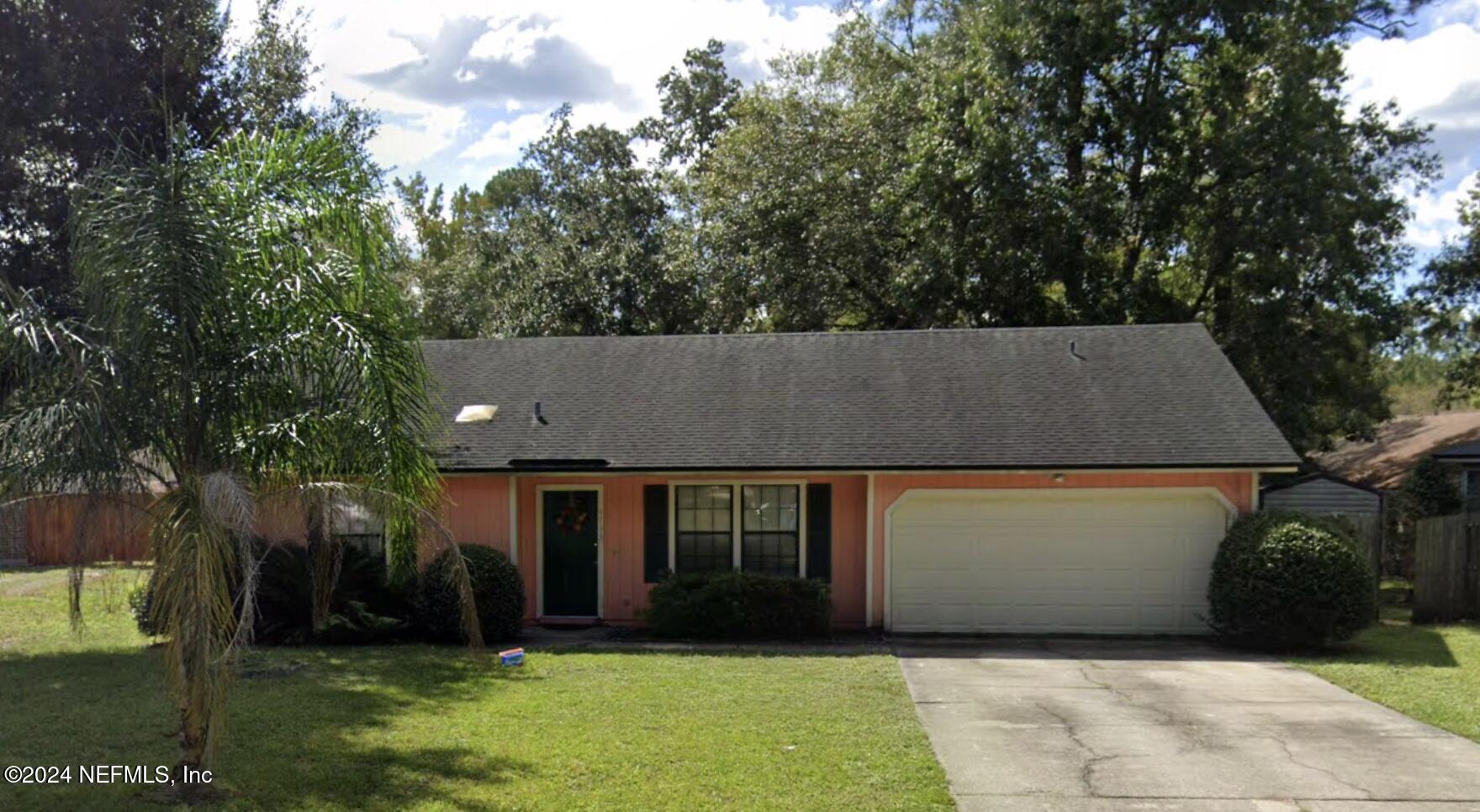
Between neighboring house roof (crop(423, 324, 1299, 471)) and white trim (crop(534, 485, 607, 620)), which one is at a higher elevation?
neighboring house roof (crop(423, 324, 1299, 471))

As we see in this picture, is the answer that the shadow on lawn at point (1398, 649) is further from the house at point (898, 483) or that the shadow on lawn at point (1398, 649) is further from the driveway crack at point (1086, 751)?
the driveway crack at point (1086, 751)

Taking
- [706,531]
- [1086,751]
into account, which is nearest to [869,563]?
[706,531]

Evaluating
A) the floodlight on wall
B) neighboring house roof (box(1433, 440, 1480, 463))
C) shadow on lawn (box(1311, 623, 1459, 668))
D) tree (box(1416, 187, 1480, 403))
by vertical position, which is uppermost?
tree (box(1416, 187, 1480, 403))

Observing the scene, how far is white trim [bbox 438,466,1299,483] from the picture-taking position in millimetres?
14586

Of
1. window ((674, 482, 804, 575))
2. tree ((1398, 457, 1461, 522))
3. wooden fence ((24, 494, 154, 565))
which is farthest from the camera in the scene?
tree ((1398, 457, 1461, 522))

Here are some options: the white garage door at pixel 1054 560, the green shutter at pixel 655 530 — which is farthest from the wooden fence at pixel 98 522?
the white garage door at pixel 1054 560

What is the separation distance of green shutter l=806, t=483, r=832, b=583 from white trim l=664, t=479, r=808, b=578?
7 centimetres

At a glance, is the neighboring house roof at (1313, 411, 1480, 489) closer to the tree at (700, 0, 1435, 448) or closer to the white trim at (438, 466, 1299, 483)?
the tree at (700, 0, 1435, 448)

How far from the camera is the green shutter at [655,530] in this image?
16.0 meters

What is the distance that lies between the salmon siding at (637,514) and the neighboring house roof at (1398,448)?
16636 millimetres

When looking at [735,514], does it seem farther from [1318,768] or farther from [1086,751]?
[1318,768]

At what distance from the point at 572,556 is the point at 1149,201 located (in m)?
14.4

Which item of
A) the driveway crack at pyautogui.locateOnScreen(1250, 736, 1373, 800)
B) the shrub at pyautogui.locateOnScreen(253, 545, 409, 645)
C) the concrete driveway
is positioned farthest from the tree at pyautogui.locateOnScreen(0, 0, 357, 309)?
the driveway crack at pyautogui.locateOnScreen(1250, 736, 1373, 800)

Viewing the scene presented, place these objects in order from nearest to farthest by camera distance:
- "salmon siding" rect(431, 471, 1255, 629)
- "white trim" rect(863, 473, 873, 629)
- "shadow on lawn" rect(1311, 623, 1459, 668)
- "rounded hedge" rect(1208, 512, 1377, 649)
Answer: "shadow on lawn" rect(1311, 623, 1459, 668) < "rounded hedge" rect(1208, 512, 1377, 649) < "salmon siding" rect(431, 471, 1255, 629) < "white trim" rect(863, 473, 873, 629)
